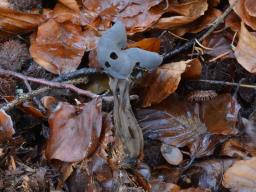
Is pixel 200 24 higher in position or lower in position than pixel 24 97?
higher

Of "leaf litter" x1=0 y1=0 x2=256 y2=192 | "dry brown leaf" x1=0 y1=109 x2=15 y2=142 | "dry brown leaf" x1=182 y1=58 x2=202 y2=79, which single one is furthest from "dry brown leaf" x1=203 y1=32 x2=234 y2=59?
"dry brown leaf" x1=0 y1=109 x2=15 y2=142

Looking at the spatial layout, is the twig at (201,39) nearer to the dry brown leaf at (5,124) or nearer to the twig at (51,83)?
the twig at (51,83)

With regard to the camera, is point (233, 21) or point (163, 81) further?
point (233, 21)

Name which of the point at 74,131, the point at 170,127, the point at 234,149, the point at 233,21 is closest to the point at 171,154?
the point at 170,127

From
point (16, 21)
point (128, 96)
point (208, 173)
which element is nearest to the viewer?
point (128, 96)

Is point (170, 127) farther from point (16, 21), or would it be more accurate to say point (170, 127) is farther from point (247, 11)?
point (16, 21)

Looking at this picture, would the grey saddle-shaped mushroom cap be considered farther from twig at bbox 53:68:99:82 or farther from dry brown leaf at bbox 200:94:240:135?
dry brown leaf at bbox 200:94:240:135
